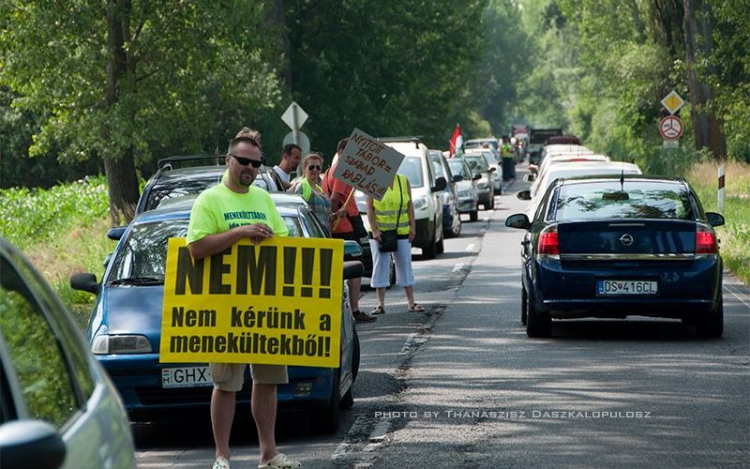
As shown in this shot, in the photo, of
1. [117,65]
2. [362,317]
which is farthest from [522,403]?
[117,65]

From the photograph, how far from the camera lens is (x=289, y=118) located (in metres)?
34.6

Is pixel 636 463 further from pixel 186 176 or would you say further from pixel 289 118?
pixel 289 118

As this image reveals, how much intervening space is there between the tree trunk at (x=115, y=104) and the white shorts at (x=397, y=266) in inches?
477

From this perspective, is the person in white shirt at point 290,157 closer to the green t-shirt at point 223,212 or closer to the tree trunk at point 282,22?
the green t-shirt at point 223,212

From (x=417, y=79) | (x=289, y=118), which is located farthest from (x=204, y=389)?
(x=417, y=79)

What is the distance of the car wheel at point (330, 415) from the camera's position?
9727 millimetres

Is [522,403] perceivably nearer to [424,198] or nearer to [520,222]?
[520,222]

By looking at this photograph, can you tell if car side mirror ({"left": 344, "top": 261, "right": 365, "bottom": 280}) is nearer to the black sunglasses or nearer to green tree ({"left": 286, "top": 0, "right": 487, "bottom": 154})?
the black sunglasses

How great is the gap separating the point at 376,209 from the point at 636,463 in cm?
909

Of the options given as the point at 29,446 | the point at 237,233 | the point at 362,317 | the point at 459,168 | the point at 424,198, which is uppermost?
the point at 29,446

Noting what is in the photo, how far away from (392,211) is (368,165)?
2.68 feet

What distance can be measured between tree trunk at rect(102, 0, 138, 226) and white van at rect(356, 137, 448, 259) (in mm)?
5228

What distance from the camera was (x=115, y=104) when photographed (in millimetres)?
28891

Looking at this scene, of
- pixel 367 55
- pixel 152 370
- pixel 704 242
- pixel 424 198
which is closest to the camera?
pixel 152 370
